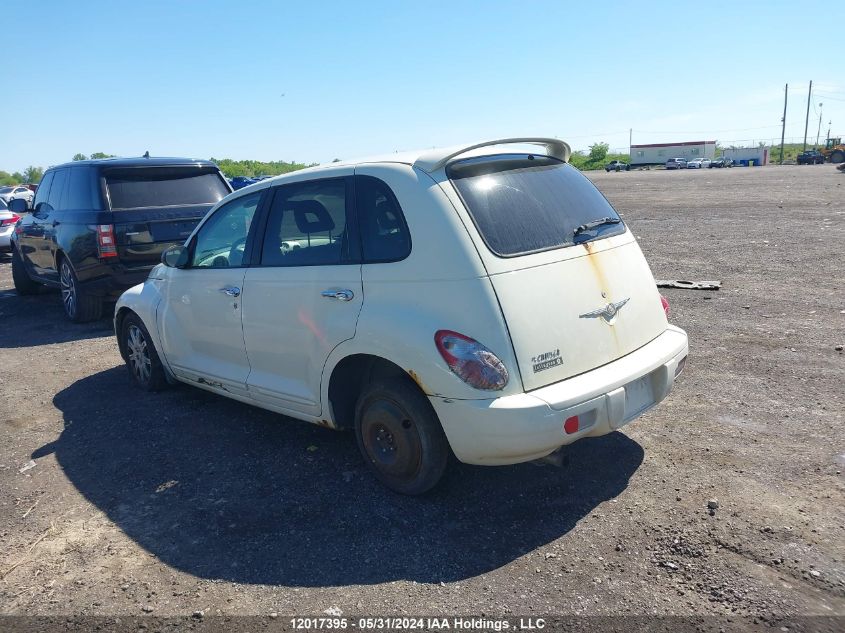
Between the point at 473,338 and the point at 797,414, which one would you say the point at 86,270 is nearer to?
the point at 473,338

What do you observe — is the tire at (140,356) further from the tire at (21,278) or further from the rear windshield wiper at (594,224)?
the tire at (21,278)

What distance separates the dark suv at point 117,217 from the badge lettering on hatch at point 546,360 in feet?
20.5

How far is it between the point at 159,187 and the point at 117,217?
2.17ft

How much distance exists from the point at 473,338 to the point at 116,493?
2543mm

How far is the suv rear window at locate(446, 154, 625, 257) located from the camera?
11.7 feet

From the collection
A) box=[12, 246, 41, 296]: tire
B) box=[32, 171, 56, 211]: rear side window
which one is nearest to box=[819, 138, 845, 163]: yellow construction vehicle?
box=[12, 246, 41, 296]: tire

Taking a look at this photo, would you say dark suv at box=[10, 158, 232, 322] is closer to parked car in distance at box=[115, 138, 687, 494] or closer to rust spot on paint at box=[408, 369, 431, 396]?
parked car in distance at box=[115, 138, 687, 494]

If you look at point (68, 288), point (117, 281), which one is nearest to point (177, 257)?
point (117, 281)

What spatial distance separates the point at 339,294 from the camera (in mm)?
3885

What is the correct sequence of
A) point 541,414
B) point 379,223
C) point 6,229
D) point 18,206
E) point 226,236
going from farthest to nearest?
1. point 6,229
2. point 18,206
3. point 226,236
4. point 379,223
5. point 541,414

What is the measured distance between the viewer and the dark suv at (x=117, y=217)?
8086 mm

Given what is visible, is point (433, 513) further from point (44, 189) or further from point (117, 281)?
point (44, 189)

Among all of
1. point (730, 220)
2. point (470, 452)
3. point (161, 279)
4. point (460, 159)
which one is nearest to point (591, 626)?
point (470, 452)

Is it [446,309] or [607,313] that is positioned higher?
[446,309]
